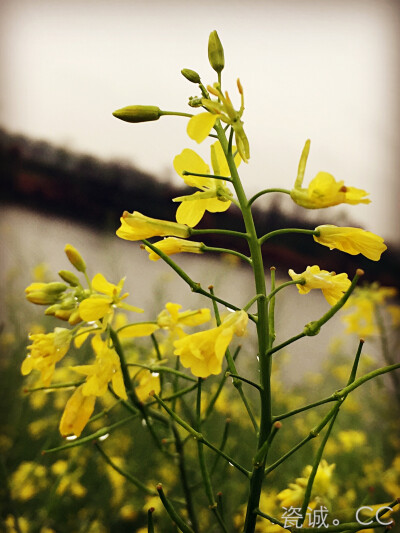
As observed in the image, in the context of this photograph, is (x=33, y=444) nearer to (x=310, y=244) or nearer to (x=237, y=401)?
(x=237, y=401)

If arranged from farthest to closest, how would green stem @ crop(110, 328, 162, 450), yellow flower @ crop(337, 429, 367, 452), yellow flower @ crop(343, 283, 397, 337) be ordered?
yellow flower @ crop(337, 429, 367, 452)
yellow flower @ crop(343, 283, 397, 337)
green stem @ crop(110, 328, 162, 450)

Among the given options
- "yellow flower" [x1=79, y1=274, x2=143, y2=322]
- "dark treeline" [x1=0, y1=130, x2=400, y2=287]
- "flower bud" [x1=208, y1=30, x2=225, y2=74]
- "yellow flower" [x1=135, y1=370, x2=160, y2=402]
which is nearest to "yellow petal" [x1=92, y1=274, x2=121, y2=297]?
"yellow flower" [x1=79, y1=274, x2=143, y2=322]

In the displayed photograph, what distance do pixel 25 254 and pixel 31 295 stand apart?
149cm

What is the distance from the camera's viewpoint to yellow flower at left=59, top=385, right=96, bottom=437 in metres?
0.39

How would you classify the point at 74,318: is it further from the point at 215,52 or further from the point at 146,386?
the point at 215,52

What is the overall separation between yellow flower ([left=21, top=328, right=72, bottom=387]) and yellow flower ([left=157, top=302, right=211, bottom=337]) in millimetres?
91

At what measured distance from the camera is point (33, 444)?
3.83 ft

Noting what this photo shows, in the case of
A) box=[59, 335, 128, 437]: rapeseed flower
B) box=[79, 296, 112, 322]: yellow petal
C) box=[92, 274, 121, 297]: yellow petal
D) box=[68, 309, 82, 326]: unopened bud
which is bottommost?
box=[59, 335, 128, 437]: rapeseed flower

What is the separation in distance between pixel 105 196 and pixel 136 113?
122cm

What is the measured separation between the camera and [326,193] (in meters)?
0.32

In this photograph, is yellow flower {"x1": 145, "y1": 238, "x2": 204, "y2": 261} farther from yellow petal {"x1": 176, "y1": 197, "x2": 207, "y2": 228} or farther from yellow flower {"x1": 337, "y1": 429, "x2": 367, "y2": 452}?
yellow flower {"x1": 337, "y1": 429, "x2": 367, "y2": 452}

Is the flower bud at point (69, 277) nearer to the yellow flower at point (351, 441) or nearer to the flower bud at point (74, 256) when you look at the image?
the flower bud at point (74, 256)

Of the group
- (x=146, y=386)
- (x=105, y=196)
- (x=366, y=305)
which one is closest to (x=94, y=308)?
(x=146, y=386)

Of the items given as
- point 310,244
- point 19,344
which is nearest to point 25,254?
point 19,344
